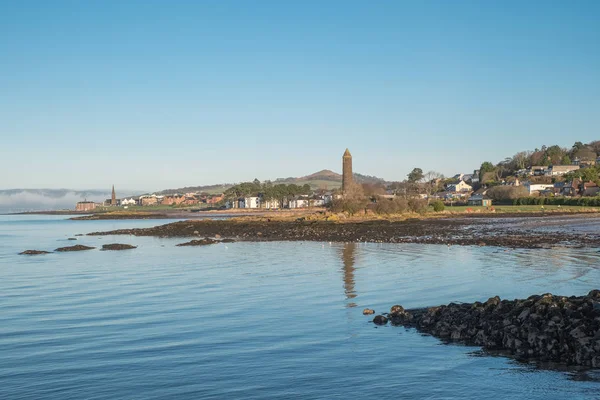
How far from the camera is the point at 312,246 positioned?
4238 centimetres

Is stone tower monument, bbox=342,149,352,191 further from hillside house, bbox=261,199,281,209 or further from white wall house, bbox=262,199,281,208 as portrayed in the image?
white wall house, bbox=262,199,281,208

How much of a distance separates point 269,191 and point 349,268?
12486 centimetres

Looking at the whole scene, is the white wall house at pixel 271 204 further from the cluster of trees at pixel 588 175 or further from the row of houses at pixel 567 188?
the cluster of trees at pixel 588 175

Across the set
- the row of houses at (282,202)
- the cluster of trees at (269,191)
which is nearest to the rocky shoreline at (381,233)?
the cluster of trees at (269,191)

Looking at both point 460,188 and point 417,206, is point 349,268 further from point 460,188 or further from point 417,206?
point 460,188

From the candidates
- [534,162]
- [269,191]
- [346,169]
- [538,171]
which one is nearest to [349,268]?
[346,169]

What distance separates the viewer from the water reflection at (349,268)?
20.3m

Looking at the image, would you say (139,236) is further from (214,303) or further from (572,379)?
(572,379)

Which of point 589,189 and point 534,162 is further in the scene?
point 534,162

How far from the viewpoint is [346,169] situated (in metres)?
93.4

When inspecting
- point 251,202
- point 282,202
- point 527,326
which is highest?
point 251,202

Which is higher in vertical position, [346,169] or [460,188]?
[346,169]

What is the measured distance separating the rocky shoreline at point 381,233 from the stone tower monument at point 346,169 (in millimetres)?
21928

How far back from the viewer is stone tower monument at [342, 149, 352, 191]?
92562 mm
